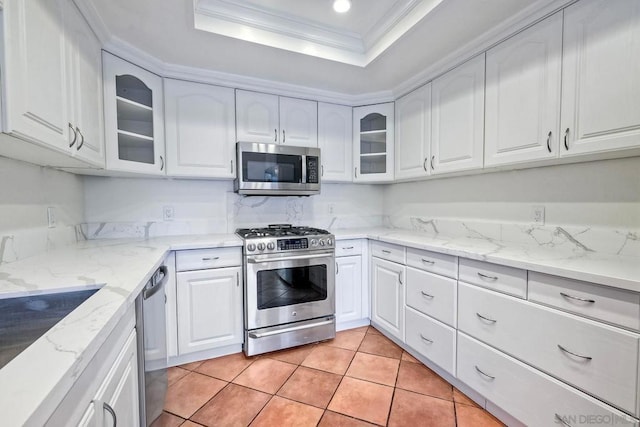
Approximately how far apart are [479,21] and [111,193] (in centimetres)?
285

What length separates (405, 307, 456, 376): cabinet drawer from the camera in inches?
67.2

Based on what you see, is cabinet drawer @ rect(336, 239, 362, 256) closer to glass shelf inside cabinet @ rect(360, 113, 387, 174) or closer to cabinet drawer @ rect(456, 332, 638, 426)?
glass shelf inside cabinet @ rect(360, 113, 387, 174)

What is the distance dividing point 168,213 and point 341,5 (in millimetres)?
2048

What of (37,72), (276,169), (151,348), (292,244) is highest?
(37,72)

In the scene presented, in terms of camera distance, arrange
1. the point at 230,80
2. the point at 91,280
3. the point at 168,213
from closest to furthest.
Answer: the point at 91,280
the point at 230,80
the point at 168,213

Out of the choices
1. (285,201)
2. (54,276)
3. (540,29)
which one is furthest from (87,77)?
(540,29)

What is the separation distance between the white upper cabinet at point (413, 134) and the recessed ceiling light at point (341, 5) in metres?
0.92

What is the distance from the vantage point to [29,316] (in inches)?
34.4

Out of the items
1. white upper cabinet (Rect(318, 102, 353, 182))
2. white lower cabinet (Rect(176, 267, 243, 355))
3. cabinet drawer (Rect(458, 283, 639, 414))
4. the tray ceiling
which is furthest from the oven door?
the tray ceiling

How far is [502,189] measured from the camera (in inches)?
76.9

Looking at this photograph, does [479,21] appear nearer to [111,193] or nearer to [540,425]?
[540,425]

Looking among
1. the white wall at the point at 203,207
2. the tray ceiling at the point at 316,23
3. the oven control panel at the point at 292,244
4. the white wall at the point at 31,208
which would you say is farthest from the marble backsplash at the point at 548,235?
the white wall at the point at 31,208

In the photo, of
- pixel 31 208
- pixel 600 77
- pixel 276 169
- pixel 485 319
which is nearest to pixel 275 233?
pixel 276 169

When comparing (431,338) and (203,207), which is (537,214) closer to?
(431,338)
